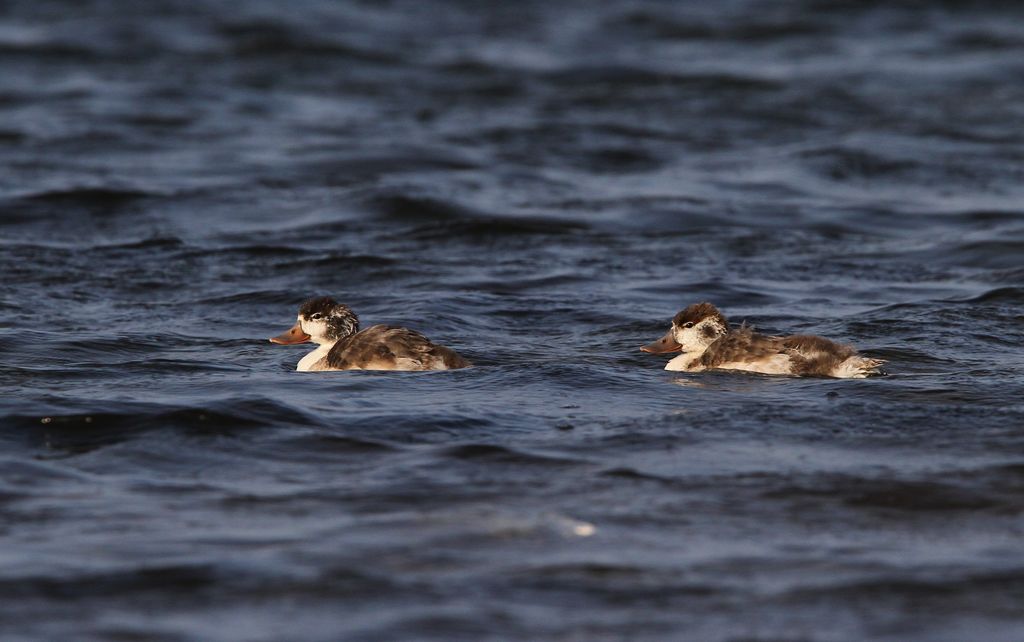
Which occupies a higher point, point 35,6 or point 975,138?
point 35,6

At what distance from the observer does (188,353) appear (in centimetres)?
1137

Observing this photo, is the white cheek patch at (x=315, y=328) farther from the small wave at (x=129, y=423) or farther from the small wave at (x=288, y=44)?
the small wave at (x=288, y=44)

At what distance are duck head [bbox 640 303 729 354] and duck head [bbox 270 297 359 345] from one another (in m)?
2.14

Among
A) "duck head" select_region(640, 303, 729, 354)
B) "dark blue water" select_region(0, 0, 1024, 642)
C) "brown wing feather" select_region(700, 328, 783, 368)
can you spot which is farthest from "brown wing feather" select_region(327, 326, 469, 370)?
"brown wing feather" select_region(700, 328, 783, 368)

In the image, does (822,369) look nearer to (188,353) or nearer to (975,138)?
(188,353)

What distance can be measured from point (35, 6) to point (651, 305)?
22.8m

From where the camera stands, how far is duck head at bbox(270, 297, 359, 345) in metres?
11.3

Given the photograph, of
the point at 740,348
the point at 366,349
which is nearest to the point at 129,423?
the point at 366,349

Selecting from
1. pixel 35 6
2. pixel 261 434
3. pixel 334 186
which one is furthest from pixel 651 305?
pixel 35 6

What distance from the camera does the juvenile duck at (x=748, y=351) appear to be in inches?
402

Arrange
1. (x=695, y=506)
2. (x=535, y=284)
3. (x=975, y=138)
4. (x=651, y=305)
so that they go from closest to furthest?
(x=695, y=506) < (x=651, y=305) < (x=535, y=284) < (x=975, y=138)

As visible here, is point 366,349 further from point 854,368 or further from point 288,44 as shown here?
point 288,44

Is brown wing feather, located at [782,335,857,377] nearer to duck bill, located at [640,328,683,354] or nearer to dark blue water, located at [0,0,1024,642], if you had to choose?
dark blue water, located at [0,0,1024,642]

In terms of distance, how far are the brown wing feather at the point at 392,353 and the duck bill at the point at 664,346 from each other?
48.7 inches
